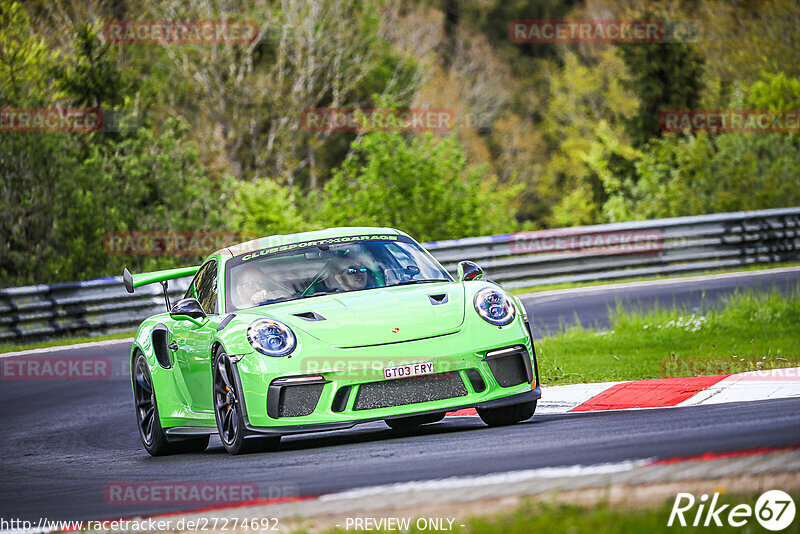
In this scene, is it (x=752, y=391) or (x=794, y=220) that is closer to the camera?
(x=752, y=391)

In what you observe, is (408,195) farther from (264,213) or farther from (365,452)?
(365,452)

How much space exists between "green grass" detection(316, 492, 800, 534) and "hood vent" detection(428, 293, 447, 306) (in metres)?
3.56

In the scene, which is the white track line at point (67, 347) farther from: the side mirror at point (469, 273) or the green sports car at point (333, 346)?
the side mirror at point (469, 273)

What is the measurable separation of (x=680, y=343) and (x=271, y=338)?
5.79 metres

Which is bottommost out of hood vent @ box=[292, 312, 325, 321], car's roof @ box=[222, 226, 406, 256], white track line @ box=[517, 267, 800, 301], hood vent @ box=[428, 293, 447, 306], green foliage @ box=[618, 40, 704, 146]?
white track line @ box=[517, 267, 800, 301]

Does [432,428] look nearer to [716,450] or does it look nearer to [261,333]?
[261,333]

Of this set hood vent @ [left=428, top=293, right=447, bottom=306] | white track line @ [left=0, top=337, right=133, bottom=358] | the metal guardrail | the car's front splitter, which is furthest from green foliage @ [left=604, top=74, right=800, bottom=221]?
the car's front splitter

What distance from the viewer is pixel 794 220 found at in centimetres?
2075

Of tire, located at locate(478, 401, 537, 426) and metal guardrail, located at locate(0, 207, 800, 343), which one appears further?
metal guardrail, located at locate(0, 207, 800, 343)

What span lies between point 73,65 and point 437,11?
3617cm

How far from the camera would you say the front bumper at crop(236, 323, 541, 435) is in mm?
7754

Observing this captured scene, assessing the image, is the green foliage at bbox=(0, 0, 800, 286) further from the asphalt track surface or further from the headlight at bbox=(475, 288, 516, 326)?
the headlight at bbox=(475, 288, 516, 326)

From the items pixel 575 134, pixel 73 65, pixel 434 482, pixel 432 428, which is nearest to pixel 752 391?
pixel 432 428

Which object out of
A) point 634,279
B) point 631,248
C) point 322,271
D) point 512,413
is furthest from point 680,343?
point 631,248
